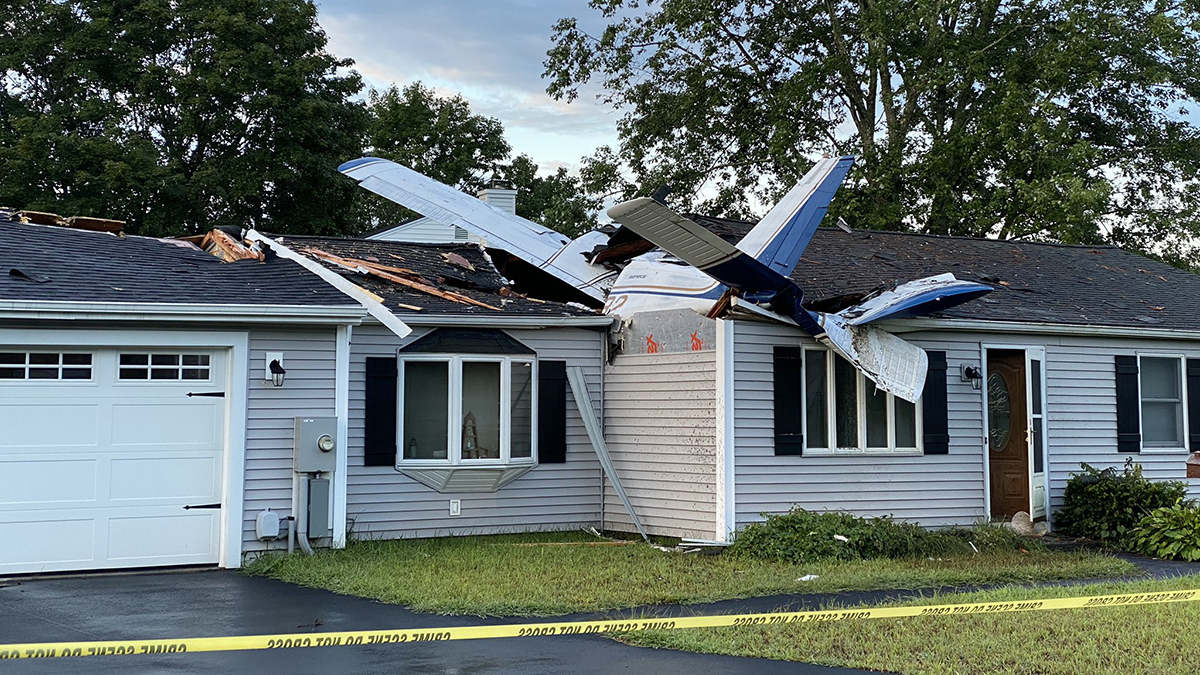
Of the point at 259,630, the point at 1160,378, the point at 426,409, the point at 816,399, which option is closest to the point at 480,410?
the point at 426,409

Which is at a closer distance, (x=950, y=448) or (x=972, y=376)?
(x=950, y=448)

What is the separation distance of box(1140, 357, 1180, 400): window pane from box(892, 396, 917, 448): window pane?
3757mm

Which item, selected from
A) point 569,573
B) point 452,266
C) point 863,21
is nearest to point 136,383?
point 569,573

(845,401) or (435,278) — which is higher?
(435,278)

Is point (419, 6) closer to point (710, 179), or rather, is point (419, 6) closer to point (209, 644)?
point (710, 179)

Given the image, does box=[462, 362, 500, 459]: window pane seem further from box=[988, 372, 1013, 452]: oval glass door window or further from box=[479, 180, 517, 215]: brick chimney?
box=[479, 180, 517, 215]: brick chimney

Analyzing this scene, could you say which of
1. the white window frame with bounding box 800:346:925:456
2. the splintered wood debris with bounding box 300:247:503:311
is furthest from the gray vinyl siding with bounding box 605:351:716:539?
the splintered wood debris with bounding box 300:247:503:311

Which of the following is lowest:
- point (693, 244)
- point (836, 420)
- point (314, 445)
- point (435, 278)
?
point (314, 445)

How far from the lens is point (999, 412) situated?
49.5 ft

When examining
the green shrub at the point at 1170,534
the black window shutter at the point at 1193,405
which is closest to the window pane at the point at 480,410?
the green shrub at the point at 1170,534

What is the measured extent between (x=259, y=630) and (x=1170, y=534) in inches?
382

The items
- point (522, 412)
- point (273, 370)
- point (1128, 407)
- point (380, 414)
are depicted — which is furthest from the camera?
point (1128, 407)

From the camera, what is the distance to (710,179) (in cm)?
2906

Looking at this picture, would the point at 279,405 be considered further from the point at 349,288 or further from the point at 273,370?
the point at 349,288
